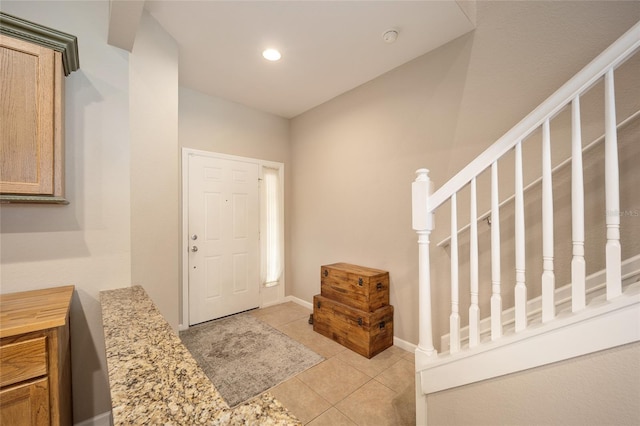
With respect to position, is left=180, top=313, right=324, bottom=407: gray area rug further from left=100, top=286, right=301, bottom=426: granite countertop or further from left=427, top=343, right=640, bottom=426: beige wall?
left=427, top=343, right=640, bottom=426: beige wall

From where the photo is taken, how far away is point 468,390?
1.24 meters

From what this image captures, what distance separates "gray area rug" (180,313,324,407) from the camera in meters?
2.02

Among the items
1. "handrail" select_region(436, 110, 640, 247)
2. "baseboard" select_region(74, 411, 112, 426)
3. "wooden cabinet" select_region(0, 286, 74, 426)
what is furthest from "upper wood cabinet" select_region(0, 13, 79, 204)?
"handrail" select_region(436, 110, 640, 247)

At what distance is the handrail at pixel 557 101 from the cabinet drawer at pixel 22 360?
6.06ft

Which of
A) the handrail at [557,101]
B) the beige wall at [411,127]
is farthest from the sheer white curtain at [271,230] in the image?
the handrail at [557,101]

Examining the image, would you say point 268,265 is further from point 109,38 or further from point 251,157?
point 109,38

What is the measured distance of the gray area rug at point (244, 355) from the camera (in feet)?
6.63

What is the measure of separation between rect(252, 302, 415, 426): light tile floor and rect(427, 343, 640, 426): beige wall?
0.67 metres

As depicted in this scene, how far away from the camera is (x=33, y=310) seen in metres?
1.14

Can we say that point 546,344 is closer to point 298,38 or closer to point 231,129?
point 298,38

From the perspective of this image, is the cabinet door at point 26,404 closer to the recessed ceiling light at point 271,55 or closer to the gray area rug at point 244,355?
the gray area rug at point 244,355

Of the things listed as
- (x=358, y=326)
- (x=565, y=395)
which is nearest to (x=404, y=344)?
(x=358, y=326)

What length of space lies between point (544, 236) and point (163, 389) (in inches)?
58.1

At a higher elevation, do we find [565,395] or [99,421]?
[565,395]
